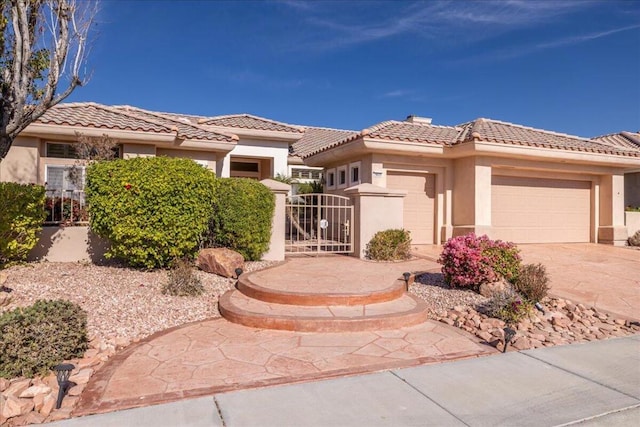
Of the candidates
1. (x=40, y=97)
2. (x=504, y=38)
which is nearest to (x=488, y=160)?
(x=504, y=38)

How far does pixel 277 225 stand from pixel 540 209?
1248 cm

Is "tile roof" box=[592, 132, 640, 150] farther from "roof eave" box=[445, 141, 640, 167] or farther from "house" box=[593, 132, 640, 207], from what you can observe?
"roof eave" box=[445, 141, 640, 167]

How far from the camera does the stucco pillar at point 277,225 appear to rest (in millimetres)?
10664

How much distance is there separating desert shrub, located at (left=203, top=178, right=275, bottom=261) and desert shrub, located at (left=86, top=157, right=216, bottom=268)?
2.58 feet

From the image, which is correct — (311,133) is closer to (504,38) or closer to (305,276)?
(504,38)

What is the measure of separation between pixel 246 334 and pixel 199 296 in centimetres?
194

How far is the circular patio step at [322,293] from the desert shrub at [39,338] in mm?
2877

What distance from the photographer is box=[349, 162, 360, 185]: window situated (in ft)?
51.0

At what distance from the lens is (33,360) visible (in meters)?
4.26

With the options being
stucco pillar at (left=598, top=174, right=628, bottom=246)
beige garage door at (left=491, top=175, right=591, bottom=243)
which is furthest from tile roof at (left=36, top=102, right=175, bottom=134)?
stucco pillar at (left=598, top=174, right=628, bottom=246)

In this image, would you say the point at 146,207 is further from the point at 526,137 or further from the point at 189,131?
the point at 526,137

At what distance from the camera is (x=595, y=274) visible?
10.6 meters

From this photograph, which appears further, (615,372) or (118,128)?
(118,128)

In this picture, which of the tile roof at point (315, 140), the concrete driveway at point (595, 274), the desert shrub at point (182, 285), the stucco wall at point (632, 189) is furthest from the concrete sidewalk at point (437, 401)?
A: the stucco wall at point (632, 189)
